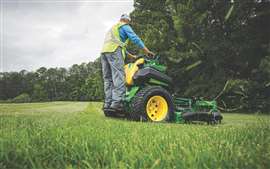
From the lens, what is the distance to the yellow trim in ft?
25.6

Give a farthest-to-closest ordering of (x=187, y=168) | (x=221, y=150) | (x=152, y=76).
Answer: (x=152, y=76), (x=221, y=150), (x=187, y=168)

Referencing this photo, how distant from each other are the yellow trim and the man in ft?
1.89

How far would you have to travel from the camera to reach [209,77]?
1741cm

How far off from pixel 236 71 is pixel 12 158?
1684 centimetres

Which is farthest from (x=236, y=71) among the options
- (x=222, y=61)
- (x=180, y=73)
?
(x=180, y=73)

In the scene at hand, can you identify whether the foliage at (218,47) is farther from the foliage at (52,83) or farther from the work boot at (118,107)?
the foliage at (52,83)

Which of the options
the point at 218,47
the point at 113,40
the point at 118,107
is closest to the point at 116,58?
the point at 113,40

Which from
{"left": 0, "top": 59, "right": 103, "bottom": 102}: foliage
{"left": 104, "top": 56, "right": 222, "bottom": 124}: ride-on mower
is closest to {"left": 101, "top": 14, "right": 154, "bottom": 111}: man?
{"left": 104, "top": 56, "right": 222, "bottom": 124}: ride-on mower

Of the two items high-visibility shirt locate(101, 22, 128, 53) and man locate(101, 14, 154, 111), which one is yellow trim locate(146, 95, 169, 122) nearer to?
man locate(101, 14, 154, 111)

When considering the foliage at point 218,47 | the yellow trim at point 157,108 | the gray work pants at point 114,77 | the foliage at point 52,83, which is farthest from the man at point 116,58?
the foliage at point 52,83

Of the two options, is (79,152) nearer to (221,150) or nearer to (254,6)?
(221,150)

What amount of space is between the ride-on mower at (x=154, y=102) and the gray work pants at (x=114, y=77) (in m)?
0.19

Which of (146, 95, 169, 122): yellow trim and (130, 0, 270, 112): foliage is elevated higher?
(130, 0, 270, 112): foliage

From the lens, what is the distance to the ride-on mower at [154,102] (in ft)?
24.8
